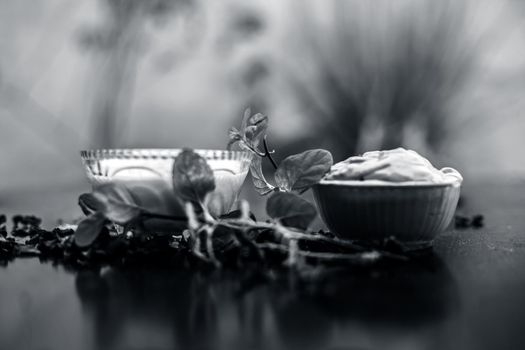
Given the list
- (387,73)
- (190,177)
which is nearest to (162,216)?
(190,177)

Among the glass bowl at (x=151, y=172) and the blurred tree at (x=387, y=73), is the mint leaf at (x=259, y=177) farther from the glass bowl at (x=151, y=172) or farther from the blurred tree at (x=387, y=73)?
the blurred tree at (x=387, y=73)

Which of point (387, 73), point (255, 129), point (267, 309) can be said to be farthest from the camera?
point (387, 73)

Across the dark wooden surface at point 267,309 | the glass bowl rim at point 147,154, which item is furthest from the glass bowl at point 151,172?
the dark wooden surface at point 267,309

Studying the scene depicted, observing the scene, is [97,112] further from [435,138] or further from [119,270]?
[119,270]

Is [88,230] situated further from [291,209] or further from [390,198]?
[390,198]

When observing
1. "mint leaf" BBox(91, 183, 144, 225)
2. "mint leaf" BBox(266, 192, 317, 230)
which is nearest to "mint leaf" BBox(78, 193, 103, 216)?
"mint leaf" BBox(91, 183, 144, 225)

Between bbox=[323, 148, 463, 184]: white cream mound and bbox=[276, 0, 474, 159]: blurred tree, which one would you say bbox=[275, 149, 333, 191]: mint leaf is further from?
bbox=[276, 0, 474, 159]: blurred tree

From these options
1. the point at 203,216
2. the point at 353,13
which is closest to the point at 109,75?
the point at 353,13
